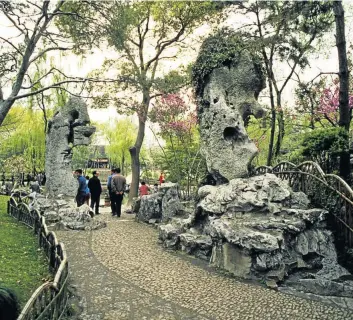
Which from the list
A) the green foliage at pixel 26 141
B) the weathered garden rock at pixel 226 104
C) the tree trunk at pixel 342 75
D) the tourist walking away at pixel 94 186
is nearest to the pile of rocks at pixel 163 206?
the tourist walking away at pixel 94 186

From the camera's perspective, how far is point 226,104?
10188 mm

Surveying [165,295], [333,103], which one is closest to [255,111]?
[165,295]

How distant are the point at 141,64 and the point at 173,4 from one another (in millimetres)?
3377

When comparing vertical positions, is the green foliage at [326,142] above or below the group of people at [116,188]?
above

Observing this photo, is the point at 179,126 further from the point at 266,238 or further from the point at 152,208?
the point at 266,238

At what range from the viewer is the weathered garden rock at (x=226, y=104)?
9.62 m

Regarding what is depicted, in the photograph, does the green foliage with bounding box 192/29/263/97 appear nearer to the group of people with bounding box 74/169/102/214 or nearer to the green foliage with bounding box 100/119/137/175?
the group of people with bounding box 74/169/102/214

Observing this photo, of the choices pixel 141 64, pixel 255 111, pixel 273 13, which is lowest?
pixel 255 111

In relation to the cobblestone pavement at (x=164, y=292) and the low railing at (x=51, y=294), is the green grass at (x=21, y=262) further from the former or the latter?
the cobblestone pavement at (x=164, y=292)

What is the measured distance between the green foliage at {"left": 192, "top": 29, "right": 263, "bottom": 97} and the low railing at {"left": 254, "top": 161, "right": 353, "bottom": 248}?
3.37 metres

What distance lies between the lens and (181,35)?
1894cm

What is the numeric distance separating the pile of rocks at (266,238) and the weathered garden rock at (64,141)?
538cm

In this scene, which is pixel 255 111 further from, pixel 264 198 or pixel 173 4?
pixel 173 4

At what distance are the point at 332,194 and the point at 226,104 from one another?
12.3ft
